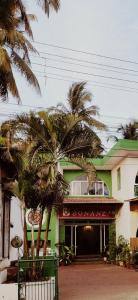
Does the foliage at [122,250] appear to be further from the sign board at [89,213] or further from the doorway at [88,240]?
the doorway at [88,240]

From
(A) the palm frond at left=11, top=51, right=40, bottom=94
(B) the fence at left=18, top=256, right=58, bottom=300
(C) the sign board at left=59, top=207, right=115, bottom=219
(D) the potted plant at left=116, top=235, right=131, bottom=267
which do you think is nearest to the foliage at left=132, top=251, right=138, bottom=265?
(D) the potted plant at left=116, top=235, right=131, bottom=267

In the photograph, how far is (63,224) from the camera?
84.3 ft

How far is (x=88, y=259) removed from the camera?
25.7 m

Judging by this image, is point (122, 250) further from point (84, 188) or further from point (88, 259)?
point (84, 188)

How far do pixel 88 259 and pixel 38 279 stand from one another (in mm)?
15167

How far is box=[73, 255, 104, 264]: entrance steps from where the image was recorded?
2489cm

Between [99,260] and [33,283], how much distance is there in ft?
52.4

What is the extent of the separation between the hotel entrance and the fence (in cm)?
1473

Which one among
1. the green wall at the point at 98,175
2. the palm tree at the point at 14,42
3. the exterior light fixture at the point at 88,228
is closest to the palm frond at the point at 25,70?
the palm tree at the point at 14,42

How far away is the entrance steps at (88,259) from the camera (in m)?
24.9

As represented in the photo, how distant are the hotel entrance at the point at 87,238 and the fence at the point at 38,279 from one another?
14.7 m

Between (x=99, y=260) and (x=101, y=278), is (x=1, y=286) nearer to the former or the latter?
(x=101, y=278)

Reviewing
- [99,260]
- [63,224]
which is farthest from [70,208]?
[99,260]

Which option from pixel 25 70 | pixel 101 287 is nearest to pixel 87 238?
pixel 101 287
